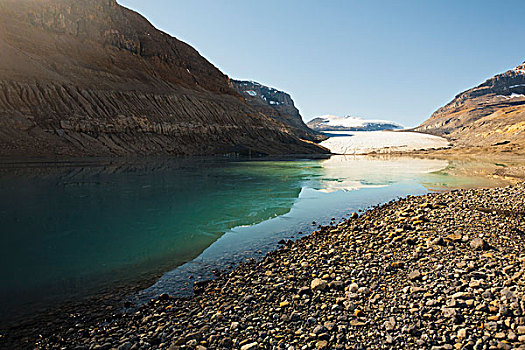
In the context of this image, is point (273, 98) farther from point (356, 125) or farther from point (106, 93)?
point (106, 93)

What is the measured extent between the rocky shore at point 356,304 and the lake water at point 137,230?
907 millimetres

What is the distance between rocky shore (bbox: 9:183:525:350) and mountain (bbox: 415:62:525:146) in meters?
58.3

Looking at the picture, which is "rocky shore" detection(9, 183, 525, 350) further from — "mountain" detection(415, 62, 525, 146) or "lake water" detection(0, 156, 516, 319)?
"mountain" detection(415, 62, 525, 146)

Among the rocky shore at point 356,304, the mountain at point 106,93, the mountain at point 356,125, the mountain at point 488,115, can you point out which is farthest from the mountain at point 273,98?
the rocky shore at point 356,304

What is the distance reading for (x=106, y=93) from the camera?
44188 mm

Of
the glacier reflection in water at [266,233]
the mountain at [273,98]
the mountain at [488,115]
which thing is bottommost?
the glacier reflection in water at [266,233]

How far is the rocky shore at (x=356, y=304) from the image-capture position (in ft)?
10.0

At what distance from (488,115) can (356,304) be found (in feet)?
361

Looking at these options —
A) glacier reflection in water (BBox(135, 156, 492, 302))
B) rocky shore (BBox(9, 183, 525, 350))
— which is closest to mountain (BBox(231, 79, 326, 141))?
glacier reflection in water (BBox(135, 156, 492, 302))

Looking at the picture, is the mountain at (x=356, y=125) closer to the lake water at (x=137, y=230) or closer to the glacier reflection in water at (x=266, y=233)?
the glacier reflection in water at (x=266, y=233)

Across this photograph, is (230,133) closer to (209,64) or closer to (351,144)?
(209,64)

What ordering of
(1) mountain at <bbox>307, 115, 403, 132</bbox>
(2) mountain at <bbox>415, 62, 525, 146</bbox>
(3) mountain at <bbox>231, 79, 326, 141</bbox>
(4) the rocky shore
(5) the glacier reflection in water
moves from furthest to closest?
(1) mountain at <bbox>307, 115, 403, 132</bbox>, (3) mountain at <bbox>231, 79, 326, 141</bbox>, (2) mountain at <bbox>415, 62, 525, 146</bbox>, (5) the glacier reflection in water, (4) the rocky shore

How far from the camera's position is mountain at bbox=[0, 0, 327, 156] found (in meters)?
35.6

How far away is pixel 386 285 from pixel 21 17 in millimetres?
66983
